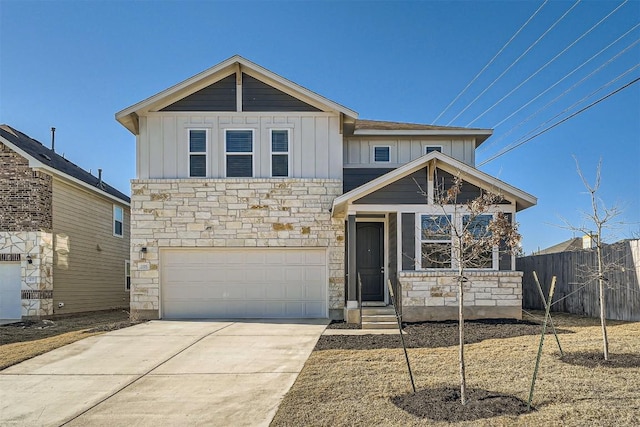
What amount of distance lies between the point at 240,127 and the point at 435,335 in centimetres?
766

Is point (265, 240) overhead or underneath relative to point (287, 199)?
underneath

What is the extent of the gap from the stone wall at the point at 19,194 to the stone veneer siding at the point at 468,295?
10.7 m

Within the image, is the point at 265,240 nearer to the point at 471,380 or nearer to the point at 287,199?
the point at 287,199

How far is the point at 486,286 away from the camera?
11.8 meters

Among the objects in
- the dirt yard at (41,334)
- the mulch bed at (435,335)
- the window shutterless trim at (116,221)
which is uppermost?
the window shutterless trim at (116,221)

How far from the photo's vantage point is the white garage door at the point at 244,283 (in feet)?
45.5

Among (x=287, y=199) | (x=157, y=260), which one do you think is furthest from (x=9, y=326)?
(x=287, y=199)

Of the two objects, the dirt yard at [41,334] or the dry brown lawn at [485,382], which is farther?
the dirt yard at [41,334]

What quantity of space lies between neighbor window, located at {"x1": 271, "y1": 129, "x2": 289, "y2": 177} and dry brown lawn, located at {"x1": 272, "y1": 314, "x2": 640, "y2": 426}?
647cm

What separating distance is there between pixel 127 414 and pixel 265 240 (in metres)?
8.13

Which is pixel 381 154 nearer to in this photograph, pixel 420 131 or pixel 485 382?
pixel 420 131

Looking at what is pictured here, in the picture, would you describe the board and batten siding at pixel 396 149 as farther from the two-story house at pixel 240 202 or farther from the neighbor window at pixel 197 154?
the neighbor window at pixel 197 154

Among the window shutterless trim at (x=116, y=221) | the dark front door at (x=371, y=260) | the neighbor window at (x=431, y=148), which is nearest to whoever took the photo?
the dark front door at (x=371, y=260)

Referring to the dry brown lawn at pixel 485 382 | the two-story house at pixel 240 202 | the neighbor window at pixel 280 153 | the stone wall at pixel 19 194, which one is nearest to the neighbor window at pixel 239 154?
the two-story house at pixel 240 202
